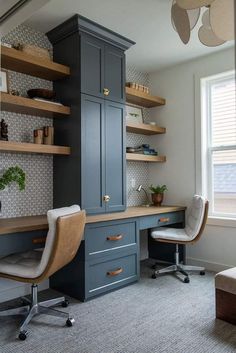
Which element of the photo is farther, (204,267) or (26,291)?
(204,267)

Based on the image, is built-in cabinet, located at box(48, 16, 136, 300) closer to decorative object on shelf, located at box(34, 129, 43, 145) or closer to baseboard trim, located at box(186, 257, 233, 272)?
decorative object on shelf, located at box(34, 129, 43, 145)

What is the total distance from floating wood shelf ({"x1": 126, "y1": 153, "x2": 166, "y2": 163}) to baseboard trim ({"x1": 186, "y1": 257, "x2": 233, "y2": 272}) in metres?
1.35

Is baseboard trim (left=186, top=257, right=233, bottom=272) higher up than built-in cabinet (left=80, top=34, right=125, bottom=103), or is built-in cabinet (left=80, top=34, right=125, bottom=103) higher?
built-in cabinet (left=80, top=34, right=125, bottom=103)

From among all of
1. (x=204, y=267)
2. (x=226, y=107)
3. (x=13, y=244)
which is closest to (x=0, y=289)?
(x=13, y=244)

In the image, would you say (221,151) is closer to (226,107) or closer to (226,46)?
(226,107)

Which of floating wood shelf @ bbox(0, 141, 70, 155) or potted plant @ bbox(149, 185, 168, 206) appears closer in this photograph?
floating wood shelf @ bbox(0, 141, 70, 155)

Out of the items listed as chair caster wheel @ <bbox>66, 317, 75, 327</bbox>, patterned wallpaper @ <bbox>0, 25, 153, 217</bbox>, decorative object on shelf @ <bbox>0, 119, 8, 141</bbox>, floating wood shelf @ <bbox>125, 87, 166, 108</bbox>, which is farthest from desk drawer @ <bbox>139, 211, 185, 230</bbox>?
decorative object on shelf @ <bbox>0, 119, 8, 141</bbox>

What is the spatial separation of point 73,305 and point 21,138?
5.24 feet

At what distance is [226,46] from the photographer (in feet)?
11.0

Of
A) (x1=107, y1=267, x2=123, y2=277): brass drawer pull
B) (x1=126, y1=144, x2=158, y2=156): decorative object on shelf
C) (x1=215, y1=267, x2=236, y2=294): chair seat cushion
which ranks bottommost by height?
(x1=107, y1=267, x2=123, y2=277): brass drawer pull

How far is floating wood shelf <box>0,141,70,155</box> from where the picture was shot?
237cm

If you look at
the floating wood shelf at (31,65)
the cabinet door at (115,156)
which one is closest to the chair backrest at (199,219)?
the cabinet door at (115,156)

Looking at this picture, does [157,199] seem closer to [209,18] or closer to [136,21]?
[136,21]

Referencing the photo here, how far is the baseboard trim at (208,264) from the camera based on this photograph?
11.2 ft
